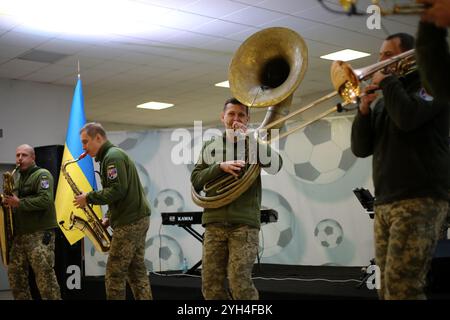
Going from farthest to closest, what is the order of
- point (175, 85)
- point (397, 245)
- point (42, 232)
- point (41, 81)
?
1. point (175, 85)
2. point (41, 81)
3. point (42, 232)
4. point (397, 245)

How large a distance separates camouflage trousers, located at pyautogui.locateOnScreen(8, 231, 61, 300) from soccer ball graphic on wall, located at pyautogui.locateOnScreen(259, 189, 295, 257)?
11.1ft

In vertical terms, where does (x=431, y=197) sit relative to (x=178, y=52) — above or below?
below

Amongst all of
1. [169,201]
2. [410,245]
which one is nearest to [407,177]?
[410,245]

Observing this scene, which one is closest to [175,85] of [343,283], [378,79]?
[343,283]

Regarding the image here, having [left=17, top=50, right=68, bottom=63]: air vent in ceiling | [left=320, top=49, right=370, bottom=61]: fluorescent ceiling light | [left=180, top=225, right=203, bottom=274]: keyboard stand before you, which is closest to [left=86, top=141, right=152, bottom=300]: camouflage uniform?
[left=180, top=225, right=203, bottom=274]: keyboard stand

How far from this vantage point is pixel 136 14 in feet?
22.0

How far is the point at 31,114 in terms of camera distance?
379 inches

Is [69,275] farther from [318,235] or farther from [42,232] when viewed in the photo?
[318,235]

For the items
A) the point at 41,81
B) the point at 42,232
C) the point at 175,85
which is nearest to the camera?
the point at 42,232

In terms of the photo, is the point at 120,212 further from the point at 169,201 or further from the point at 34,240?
the point at 169,201

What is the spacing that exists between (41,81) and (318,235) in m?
5.35

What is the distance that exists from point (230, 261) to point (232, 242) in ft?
0.37

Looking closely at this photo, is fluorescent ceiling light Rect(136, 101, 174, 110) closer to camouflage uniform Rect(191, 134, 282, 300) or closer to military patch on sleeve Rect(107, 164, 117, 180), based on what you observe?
military patch on sleeve Rect(107, 164, 117, 180)

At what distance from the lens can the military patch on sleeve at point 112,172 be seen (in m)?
4.35
